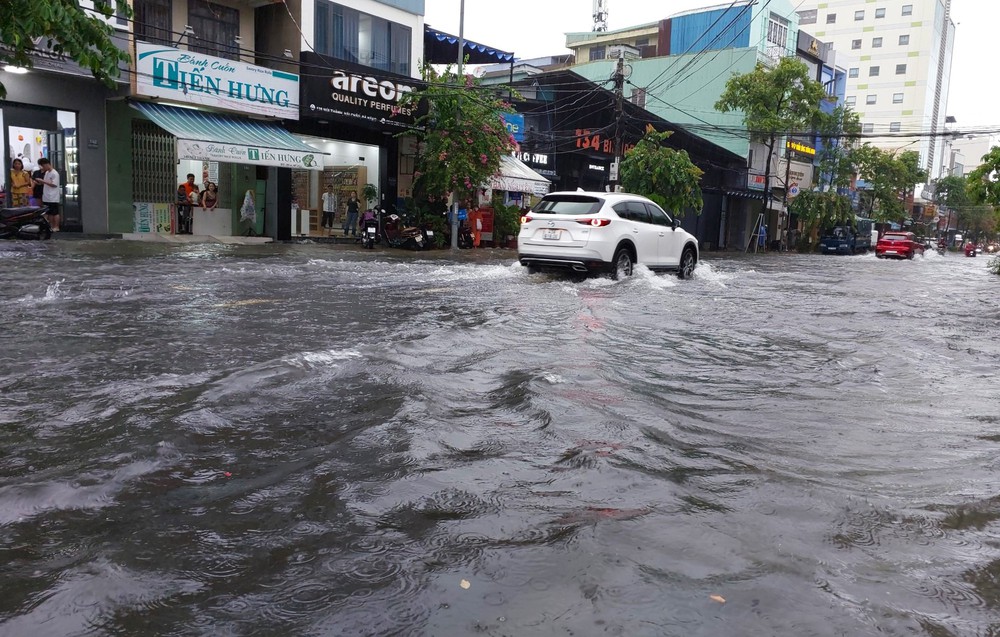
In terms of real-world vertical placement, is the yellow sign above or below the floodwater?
above

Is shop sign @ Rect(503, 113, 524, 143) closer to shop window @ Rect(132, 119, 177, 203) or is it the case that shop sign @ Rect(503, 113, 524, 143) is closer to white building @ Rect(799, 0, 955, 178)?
shop window @ Rect(132, 119, 177, 203)

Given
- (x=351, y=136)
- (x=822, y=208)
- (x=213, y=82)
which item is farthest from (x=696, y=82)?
(x=213, y=82)

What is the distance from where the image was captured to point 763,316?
10.7m

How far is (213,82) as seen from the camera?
19391 millimetres

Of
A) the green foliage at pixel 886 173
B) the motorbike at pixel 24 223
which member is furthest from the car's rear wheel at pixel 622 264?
the green foliage at pixel 886 173

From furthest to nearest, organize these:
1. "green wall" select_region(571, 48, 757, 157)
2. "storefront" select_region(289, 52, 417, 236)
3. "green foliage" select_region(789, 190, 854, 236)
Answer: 1. "green foliage" select_region(789, 190, 854, 236)
2. "green wall" select_region(571, 48, 757, 157)
3. "storefront" select_region(289, 52, 417, 236)

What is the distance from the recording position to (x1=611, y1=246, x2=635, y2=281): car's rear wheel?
12977 millimetres

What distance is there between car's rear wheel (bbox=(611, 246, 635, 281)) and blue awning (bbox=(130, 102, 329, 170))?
10.2 meters

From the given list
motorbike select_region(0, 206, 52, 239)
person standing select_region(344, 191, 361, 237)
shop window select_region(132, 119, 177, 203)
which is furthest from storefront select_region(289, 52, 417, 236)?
motorbike select_region(0, 206, 52, 239)

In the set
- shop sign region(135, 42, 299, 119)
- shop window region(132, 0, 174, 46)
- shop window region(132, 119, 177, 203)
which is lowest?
shop window region(132, 119, 177, 203)

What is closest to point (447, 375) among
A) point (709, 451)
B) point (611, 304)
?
point (709, 451)

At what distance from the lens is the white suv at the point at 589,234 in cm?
1270

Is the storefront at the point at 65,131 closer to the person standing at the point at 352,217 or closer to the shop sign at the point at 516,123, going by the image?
the person standing at the point at 352,217

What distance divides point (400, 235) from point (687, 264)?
32.2 feet
